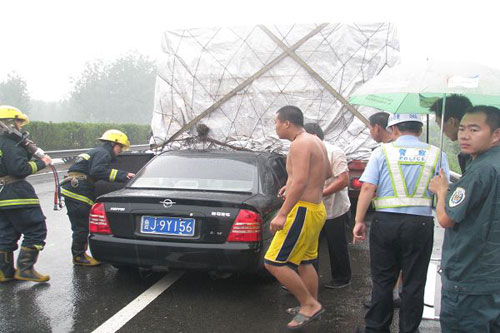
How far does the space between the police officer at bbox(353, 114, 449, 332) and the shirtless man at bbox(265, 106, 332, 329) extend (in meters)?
0.39

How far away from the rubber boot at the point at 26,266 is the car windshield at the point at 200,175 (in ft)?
3.75

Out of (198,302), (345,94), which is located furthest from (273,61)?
(198,302)

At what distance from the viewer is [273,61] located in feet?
21.4

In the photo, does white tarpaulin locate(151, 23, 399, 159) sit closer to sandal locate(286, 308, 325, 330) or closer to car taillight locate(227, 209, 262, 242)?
car taillight locate(227, 209, 262, 242)

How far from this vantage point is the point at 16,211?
14.4 feet

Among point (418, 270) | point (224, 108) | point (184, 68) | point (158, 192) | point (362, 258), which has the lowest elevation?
point (362, 258)

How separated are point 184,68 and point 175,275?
331cm

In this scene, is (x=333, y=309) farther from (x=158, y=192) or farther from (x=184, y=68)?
(x=184, y=68)

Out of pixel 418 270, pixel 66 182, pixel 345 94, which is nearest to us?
pixel 418 270

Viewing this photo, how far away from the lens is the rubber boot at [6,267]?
4.38 metres

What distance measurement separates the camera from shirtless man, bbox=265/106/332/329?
3.39 metres

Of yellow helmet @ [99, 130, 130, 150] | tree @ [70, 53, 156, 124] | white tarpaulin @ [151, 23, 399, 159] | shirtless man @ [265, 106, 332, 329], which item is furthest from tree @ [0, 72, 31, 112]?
shirtless man @ [265, 106, 332, 329]

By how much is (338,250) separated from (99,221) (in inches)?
88.3

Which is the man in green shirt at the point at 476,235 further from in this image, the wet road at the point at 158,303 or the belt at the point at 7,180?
the belt at the point at 7,180
